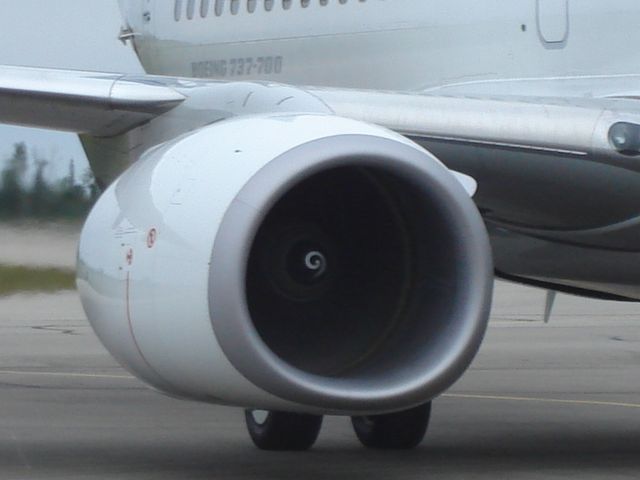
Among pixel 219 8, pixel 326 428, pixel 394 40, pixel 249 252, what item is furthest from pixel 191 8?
Answer: pixel 249 252

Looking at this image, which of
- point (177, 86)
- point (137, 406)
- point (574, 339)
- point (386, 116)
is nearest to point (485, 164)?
point (386, 116)

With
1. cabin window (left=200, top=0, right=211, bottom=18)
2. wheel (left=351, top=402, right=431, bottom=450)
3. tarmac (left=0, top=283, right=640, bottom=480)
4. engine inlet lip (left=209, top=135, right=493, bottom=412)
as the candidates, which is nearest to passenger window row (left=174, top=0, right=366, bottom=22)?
cabin window (left=200, top=0, right=211, bottom=18)

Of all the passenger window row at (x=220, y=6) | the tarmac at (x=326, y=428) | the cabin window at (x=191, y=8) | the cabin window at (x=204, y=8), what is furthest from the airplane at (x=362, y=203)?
the cabin window at (x=191, y=8)

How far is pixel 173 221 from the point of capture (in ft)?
18.7

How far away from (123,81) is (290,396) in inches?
79.7

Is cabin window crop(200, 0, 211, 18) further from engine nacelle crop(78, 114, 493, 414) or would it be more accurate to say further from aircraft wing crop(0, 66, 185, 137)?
engine nacelle crop(78, 114, 493, 414)

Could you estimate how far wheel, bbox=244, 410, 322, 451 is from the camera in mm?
8062

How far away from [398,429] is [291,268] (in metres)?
2.30

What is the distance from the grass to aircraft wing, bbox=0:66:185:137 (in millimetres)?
6240

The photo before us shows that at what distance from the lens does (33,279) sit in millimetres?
13805

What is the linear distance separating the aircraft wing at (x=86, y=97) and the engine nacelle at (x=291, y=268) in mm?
720

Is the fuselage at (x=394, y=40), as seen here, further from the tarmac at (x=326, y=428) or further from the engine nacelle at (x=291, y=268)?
the tarmac at (x=326, y=428)

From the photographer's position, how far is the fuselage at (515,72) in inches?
267

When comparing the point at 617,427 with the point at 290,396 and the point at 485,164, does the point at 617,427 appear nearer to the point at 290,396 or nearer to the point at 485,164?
the point at 485,164
